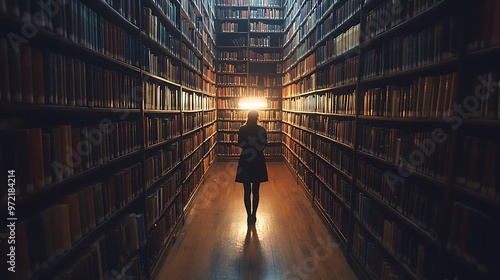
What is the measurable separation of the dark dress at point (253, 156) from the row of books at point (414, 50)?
4.62 feet

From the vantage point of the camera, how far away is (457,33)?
140 cm

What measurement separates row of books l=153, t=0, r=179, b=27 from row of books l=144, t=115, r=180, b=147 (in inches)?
42.8

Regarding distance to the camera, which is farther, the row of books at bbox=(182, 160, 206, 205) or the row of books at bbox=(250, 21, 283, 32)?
the row of books at bbox=(250, 21, 283, 32)

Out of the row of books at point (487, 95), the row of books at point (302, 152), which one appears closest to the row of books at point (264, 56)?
the row of books at point (302, 152)

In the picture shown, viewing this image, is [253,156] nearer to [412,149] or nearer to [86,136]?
[412,149]

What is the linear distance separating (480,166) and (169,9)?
122 inches

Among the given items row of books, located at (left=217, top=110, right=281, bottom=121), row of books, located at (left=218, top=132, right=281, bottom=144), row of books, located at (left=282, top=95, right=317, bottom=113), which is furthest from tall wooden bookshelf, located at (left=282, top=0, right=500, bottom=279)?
row of books, located at (left=218, top=132, right=281, bottom=144)

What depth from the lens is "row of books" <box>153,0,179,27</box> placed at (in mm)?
2789

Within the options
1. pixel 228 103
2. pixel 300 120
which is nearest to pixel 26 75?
pixel 300 120

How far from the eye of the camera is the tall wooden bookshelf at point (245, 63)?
24.1ft

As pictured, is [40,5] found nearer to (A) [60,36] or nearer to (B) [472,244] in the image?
(A) [60,36]

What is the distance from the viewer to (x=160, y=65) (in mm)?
2838

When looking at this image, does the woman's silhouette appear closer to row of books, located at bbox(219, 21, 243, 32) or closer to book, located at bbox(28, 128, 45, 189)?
book, located at bbox(28, 128, 45, 189)

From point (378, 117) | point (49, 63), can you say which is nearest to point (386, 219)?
point (378, 117)
